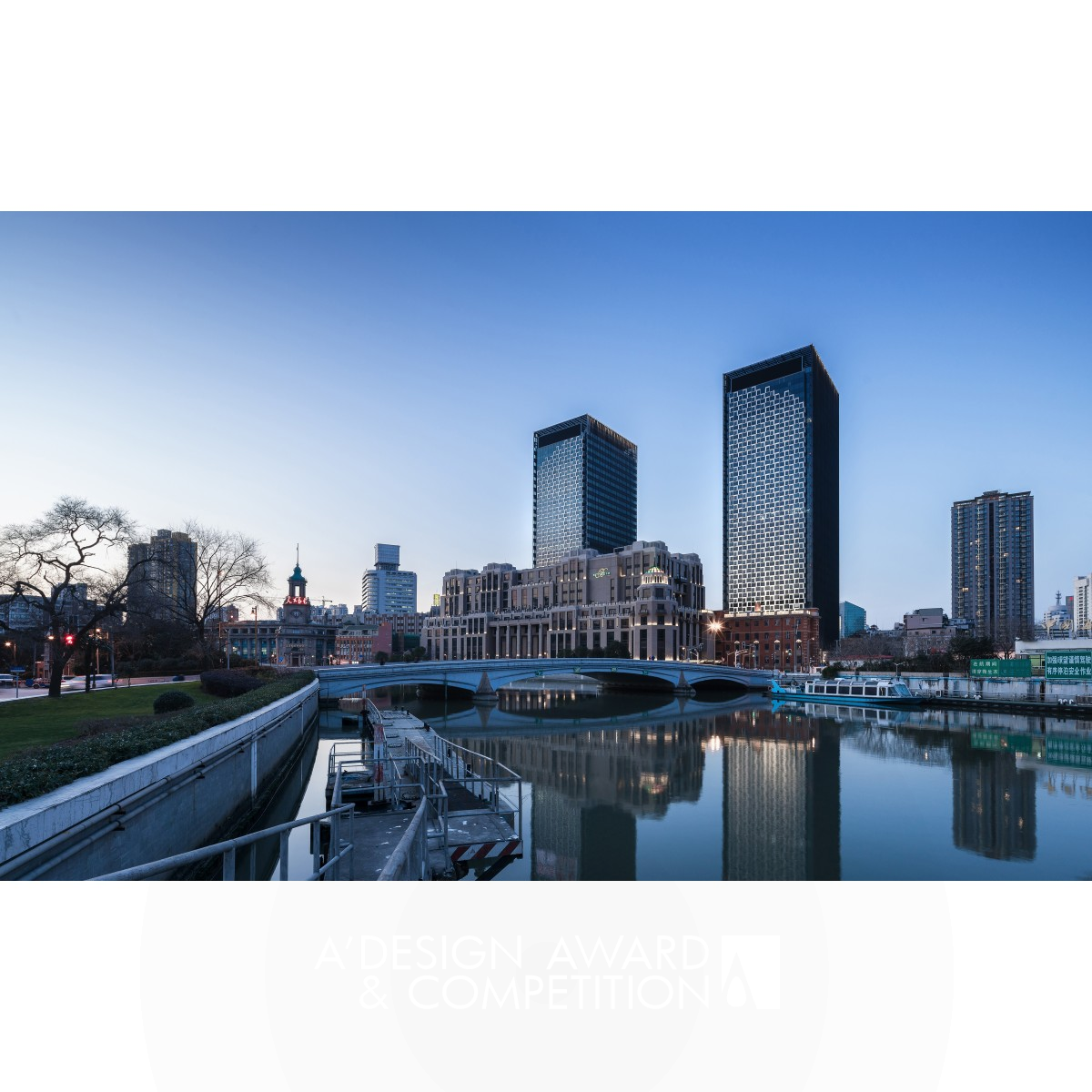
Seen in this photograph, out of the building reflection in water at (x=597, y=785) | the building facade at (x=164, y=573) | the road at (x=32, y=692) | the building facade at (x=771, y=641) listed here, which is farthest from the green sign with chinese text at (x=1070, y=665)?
the building facade at (x=771, y=641)

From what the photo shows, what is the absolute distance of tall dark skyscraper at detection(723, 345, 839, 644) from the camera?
172125 mm

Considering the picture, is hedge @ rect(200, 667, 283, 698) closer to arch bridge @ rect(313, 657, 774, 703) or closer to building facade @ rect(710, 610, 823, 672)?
arch bridge @ rect(313, 657, 774, 703)

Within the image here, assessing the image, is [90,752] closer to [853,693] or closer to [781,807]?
[781,807]

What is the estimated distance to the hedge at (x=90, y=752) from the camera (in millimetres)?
9875

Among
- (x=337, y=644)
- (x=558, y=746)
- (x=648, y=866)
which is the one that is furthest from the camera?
(x=337, y=644)

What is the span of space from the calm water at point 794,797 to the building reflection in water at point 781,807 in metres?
0.08

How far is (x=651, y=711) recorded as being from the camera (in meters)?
66.2

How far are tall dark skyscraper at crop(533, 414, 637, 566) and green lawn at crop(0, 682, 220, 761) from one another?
156470mm

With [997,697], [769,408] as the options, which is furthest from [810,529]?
[997,697]

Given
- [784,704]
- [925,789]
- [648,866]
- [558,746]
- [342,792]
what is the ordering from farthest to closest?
[784,704] → [558,746] → [925,789] → [342,792] → [648,866]

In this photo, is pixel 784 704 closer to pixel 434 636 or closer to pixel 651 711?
pixel 651 711

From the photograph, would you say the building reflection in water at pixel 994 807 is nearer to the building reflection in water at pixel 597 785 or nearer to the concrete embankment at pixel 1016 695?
the building reflection in water at pixel 597 785

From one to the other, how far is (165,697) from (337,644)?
6058 inches

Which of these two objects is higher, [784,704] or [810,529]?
[810,529]
